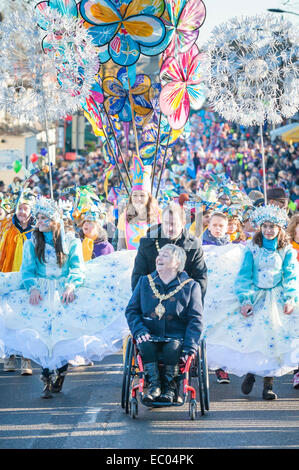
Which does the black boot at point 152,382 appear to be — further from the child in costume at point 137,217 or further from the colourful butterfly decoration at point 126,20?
the colourful butterfly decoration at point 126,20

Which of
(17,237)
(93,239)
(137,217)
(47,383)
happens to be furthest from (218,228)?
(47,383)

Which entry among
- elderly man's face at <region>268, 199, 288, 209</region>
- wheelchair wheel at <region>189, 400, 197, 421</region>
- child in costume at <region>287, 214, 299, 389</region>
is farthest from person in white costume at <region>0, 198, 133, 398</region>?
elderly man's face at <region>268, 199, 288, 209</region>

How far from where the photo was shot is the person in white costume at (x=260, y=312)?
7098mm

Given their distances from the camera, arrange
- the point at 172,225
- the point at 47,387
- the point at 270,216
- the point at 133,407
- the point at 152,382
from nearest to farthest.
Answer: the point at 152,382, the point at 133,407, the point at 172,225, the point at 47,387, the point at 270,216

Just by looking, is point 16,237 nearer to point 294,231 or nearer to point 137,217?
point 137,217

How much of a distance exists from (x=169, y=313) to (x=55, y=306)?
1.47m

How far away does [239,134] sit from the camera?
3366cm

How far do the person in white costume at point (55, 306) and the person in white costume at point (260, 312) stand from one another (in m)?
0.95

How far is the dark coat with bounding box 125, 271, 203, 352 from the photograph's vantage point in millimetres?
6500

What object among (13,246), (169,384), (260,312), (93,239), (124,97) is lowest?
(169,384)

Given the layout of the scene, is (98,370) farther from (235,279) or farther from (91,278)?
(235,279)

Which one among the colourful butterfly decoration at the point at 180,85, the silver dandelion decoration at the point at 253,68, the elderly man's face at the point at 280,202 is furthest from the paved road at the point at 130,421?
the colourful butterfly decoration at the point at 180,85

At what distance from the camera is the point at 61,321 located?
7410 millimetres

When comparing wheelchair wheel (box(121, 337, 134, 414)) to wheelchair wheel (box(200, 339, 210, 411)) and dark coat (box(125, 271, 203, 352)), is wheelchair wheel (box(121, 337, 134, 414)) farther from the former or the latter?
wheelchair wheel (box(200, 339, 210, 411))
